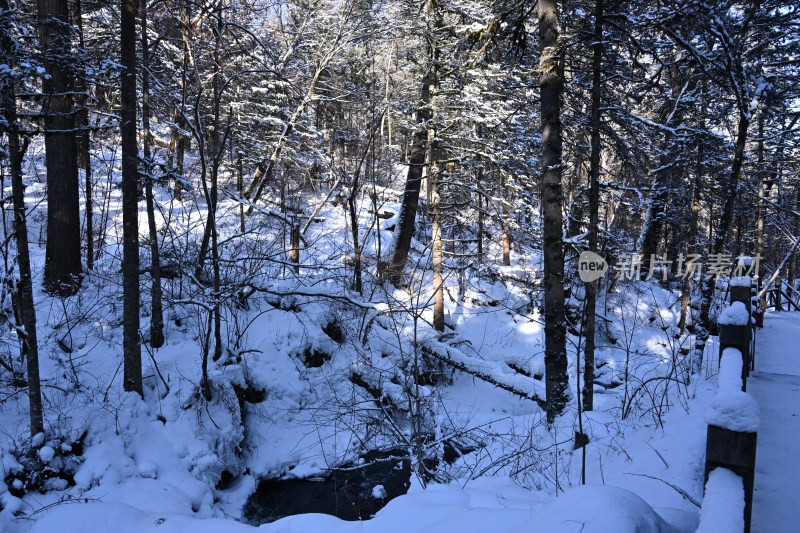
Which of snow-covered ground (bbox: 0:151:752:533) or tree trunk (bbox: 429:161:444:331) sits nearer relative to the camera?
snow-covered ground (bbox: 0:151:752:533)

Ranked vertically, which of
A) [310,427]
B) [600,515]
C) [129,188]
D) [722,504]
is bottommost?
[310,427]

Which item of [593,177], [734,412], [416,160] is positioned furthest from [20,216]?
[416,160]

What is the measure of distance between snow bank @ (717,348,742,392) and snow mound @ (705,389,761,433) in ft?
1.21

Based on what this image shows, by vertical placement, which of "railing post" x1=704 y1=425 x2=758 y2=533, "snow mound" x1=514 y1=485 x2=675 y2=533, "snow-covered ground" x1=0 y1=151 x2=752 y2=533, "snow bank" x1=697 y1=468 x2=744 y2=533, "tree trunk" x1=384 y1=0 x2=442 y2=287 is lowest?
"snow-covered ground" x1=0 y1=151 x2=752 y2=533

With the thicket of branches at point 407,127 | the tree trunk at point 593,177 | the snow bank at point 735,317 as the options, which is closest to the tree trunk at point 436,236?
the thicket of branches at point 407,127

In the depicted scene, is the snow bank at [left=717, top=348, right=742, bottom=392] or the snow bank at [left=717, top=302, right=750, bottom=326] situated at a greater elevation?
the snow bank at [left=717, top=302, right=750, bottom=326]

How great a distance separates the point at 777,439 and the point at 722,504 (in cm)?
308

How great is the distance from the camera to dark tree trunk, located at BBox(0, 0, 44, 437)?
505 centimetres

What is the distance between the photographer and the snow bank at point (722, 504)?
163 centimetres

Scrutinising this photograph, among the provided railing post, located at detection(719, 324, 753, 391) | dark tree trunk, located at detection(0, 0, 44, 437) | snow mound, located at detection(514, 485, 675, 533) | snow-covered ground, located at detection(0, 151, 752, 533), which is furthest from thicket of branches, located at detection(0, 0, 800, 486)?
snow mound, located at detection(514, 485, 675, 533)

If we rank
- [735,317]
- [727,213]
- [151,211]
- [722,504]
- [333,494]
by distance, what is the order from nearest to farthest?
[722,504] < [735,317] < [333,494] < [151,211] < [727,213]

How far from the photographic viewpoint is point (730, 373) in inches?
104

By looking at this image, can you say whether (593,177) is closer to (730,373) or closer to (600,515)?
(730,373)

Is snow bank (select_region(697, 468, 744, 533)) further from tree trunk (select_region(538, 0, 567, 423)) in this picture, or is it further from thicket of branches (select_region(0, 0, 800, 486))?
tree trunk (select_region(538, 0, 567, 423))
